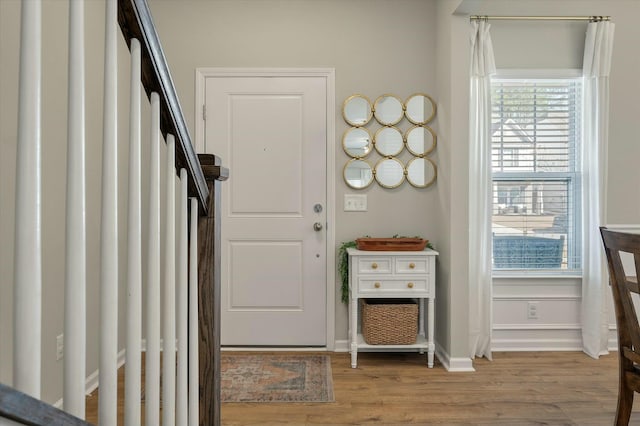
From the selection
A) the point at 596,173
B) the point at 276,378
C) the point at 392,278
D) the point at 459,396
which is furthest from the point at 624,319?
the point at 276,378

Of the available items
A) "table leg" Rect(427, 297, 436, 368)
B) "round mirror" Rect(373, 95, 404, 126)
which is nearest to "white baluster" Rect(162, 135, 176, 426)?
"table leg" Rect(427, 297, 436, 368)

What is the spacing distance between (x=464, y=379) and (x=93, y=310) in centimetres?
224

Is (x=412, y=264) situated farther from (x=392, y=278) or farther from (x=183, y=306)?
(x=183, y=306)

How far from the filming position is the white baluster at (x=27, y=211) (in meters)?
0.58

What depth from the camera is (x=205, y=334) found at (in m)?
1.24

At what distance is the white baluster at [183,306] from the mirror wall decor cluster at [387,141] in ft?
8.03

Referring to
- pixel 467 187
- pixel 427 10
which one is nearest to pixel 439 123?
pixel 467 187

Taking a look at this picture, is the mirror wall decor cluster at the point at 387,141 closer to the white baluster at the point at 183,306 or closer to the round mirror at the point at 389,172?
the round mirror at the point at 389,172

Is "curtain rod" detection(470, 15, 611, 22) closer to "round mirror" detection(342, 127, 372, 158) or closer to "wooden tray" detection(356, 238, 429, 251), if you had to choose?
"round mirror" detection(342, 127, 372, 158)

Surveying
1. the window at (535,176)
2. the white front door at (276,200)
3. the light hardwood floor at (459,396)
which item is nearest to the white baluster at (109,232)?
the light hardwood floor at (459,396)

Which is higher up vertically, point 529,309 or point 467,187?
point 467,187

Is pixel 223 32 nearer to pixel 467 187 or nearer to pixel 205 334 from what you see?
pixel 467 187

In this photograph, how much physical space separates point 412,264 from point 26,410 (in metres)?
2.74

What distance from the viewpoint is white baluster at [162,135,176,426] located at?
0.99 m
